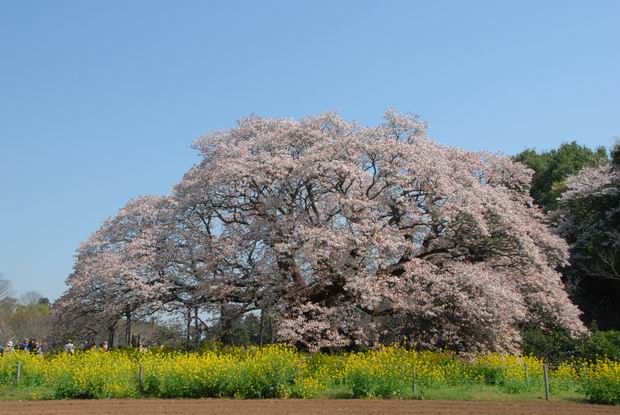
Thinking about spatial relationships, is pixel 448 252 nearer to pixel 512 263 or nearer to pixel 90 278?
pixel 512 263

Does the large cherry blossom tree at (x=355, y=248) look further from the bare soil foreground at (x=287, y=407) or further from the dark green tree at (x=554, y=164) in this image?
the dark green tree at (x=554, y=164)

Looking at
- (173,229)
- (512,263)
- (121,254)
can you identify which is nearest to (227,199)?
(173,229)

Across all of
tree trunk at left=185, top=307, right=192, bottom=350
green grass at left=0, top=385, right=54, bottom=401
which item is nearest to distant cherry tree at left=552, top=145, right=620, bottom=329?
tree trunk at left=185, top=307, right=192, bottom=350

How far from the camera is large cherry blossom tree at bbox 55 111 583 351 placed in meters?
22.1

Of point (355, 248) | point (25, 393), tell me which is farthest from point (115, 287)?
point (355, 248)

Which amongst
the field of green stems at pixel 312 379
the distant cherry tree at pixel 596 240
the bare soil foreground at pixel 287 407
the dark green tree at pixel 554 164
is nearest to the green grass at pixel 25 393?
the field of green stems at pixel 312 379

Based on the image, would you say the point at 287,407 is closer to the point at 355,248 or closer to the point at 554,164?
the point at 355,248

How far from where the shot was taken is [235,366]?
18250 mm

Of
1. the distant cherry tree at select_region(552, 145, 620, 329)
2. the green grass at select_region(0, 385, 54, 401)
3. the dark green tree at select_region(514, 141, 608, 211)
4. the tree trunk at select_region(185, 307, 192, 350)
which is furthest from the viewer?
the dark green tree at select_region(514, 141, 608, 211)

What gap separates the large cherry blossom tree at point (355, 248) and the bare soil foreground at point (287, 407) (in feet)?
17.1

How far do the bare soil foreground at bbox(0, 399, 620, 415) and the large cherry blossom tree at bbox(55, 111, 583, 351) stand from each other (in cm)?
521

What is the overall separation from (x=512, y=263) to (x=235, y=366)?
38.1 ft

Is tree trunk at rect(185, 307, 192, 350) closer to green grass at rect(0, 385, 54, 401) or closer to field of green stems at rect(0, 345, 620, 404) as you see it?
field of green stems at rect(0, 345, 620, 404)

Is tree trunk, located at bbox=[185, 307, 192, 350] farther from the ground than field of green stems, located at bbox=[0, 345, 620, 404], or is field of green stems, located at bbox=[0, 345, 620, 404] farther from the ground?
tree trunk, located at bbox=[185, 307, 192, 350]
